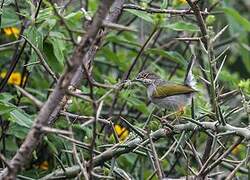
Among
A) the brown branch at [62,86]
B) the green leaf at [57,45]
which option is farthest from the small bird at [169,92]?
the brown branch at [62,86]

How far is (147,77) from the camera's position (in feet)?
15.3

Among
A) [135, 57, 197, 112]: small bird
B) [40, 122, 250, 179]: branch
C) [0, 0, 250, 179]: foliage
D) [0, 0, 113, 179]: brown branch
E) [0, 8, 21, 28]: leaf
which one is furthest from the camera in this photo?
[135, 57, 197, 112]: small bird

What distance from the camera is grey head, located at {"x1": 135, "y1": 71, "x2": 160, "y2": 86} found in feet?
14.8

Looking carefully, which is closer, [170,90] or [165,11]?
[165,11]

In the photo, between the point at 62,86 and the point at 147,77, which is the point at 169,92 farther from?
the point at 62,86

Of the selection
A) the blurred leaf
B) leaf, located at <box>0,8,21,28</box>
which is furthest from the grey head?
the blurred leaf

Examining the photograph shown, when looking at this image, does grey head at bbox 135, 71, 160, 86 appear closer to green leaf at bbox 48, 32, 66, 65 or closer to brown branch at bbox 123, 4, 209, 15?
green leaf at bbox 48, 32, 66, 65

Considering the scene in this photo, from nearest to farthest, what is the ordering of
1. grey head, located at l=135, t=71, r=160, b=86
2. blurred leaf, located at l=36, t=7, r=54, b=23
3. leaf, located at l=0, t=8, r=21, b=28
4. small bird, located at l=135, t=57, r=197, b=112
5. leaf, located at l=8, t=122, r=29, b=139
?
→ blurred leaf, located at l=36, t=7, r=54, b=23, leaf, located at l=8, t=122, r=29, b=139, leaf, located at l=0, t=8, r=21, b=28, small bird, located at l=135, t=57, r=197, b=112, grey head, located at l=135, t=71, r=160, b=86

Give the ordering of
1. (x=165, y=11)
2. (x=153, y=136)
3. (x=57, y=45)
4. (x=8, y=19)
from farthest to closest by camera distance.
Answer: (x=8, y=19), (x=57, y=45), (x=165, y=11), (x=153, y=136)

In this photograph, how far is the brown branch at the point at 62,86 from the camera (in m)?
1.80

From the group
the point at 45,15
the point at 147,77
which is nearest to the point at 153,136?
the point at 45,15

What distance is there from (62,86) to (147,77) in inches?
111

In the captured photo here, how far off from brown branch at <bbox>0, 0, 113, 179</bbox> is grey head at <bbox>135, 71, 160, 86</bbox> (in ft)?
8.27

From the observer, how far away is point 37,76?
4.83 m
